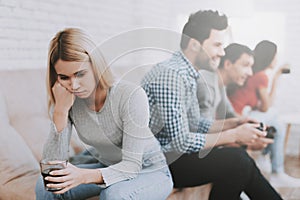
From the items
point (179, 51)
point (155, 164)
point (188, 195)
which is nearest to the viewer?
point (155, 164)

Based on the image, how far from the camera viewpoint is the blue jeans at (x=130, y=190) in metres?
1.29

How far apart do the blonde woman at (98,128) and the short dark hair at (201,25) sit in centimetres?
45

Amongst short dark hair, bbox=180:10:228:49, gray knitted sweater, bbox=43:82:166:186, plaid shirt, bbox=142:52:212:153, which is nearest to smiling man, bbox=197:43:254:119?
short dark hair, bbox=180:10:228:49

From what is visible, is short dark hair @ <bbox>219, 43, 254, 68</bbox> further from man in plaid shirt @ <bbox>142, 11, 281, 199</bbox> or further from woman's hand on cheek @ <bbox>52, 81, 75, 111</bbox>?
woman's hand on cheek @ <bbox>52, 81, 75, 111</bbox>

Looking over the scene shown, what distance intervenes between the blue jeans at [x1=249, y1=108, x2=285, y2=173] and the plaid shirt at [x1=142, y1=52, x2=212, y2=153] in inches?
18.0

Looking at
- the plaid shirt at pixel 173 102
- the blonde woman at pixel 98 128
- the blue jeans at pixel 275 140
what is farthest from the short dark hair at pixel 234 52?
the blonde woman at pixel 98 128

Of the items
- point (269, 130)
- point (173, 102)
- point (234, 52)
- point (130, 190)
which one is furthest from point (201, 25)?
point (130, 190)

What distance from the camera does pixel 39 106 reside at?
1729 mm

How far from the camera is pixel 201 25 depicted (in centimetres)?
182

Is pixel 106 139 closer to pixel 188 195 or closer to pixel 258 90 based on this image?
pixel 188 195

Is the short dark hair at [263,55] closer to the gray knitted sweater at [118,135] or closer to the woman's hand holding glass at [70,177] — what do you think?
the gray knitted sweater at [118,135]

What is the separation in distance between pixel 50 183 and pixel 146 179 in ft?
0.90

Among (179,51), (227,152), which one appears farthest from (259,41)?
(227,152)

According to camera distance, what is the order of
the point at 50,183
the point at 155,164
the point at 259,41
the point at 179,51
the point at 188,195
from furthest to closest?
the point at 259,41 → the point at 179,51 → the point at 188,195 → the point at 155,164 → the point at 50,183
